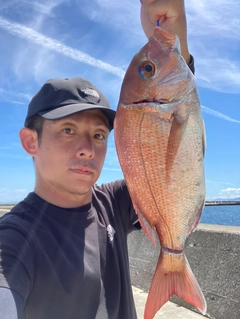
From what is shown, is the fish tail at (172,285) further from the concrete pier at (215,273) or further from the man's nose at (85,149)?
the concrete pier at (215,273)

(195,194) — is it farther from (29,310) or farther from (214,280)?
(214,280)

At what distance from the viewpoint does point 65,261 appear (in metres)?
1.77

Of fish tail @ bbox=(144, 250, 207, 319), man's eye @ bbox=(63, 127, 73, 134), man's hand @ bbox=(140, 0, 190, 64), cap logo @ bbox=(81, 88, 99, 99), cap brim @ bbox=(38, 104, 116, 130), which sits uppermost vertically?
man's hand @ bbox=(140, 0, 190, 64)

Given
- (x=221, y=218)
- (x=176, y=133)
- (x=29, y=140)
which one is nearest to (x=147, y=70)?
(x=176, y=133)

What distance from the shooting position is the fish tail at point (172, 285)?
5.15 ft

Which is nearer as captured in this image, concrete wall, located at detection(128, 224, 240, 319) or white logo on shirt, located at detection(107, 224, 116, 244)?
white logo on shirt, located at detection(107, 224, 116, 244)

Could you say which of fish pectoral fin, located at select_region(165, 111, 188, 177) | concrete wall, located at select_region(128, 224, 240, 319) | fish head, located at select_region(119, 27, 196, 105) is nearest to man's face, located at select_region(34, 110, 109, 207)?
fish head, located at select_region(119, 27, 196, 105)

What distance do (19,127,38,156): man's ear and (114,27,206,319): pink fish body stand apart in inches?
A: 27.1

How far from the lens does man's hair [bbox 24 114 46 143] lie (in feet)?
6.82

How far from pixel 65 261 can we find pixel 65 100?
0.93 metres

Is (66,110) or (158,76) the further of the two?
(66,110)

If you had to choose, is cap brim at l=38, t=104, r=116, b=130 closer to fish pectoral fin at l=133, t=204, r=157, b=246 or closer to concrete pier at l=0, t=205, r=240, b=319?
fish pectoral fin at l=133, t=204, r=157, b=246

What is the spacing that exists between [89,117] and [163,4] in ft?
2.49

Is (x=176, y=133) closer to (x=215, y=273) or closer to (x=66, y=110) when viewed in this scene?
(x=66, y=110)
